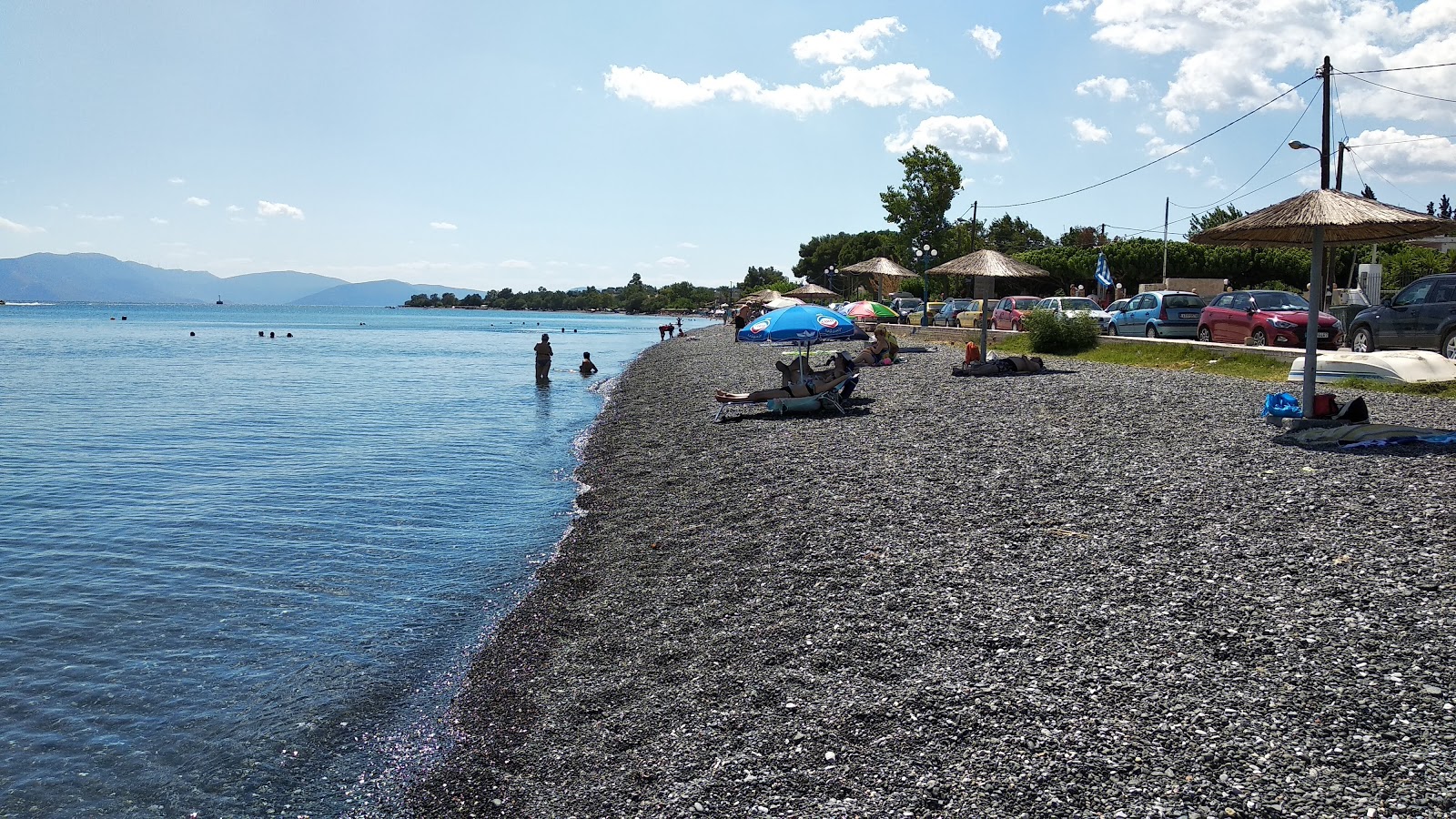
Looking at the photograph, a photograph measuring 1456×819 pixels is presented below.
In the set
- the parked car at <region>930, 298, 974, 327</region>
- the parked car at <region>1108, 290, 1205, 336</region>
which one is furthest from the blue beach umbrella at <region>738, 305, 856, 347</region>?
the parked car at <region>930, 298, 974, 327</region>

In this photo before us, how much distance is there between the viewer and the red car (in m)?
19.8

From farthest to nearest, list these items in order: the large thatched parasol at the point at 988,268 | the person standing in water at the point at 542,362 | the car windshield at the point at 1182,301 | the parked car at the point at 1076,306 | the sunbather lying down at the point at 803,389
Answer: the person standing in water at the point at 542,362 < the parked car at the point at 1076,306 < the car windshield at the point at 1182,301 < the large thatched parasol at the point at 988,268 < the sunbather lying down at the point at 803,389

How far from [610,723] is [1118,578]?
3.72m

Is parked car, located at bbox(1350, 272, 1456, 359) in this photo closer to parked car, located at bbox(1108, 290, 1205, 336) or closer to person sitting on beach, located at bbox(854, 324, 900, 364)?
parked car, located at bbox(1108, 290, 1205, 336)

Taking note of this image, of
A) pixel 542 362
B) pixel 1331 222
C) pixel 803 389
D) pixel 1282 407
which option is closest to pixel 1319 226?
pixel 1331 222

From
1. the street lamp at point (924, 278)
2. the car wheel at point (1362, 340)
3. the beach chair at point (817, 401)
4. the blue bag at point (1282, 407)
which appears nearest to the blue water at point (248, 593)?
the beach chair at point (817, 401)

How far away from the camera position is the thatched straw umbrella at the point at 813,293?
1988 inches

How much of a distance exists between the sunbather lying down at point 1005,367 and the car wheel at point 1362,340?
5.73 m

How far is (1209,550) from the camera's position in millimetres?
6883

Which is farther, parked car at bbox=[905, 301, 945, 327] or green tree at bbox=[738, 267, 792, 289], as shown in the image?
green tree at bbox=[738, 267, 792, 289]

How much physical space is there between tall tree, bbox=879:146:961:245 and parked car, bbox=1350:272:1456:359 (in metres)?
43.7

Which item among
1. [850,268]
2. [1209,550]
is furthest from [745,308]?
[1209,550]

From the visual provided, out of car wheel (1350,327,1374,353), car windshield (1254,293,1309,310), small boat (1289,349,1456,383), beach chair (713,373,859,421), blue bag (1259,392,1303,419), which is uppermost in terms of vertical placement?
car windshield (1254,293,1309,310)

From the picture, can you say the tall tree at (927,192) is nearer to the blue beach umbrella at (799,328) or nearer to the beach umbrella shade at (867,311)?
the beach umbrella shade at (867,311)
